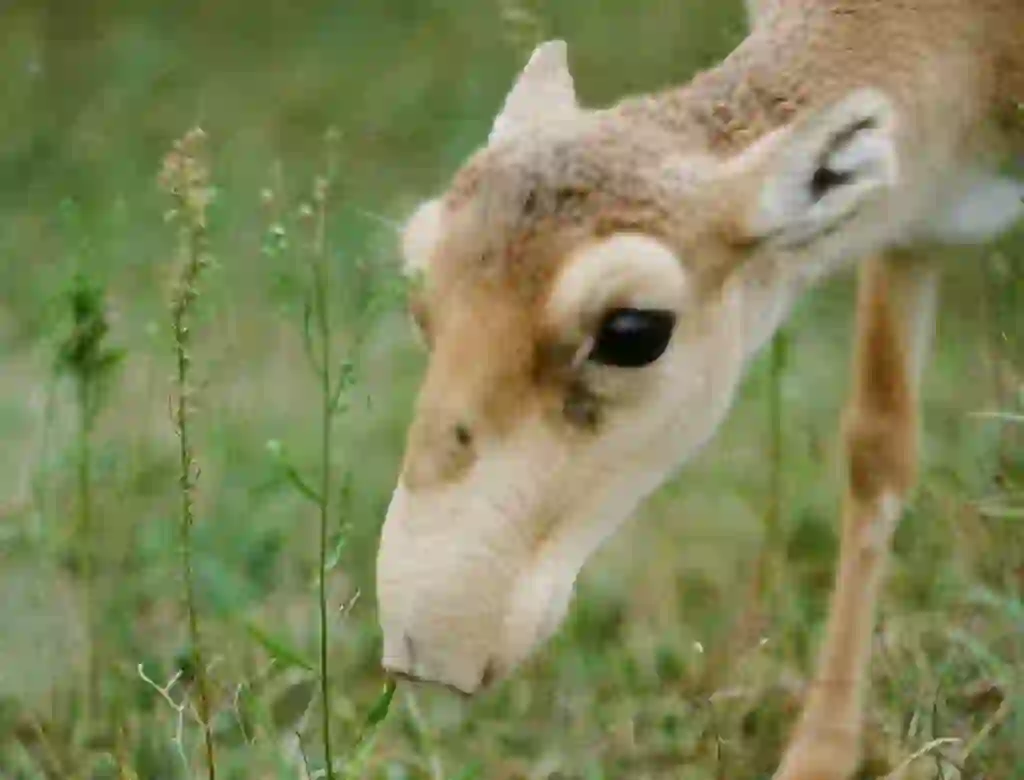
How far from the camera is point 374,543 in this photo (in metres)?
3.33

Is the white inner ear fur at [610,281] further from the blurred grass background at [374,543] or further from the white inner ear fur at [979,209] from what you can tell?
the white inner ear fur at [979,209]

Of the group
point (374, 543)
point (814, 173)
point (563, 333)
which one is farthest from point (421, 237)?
point (374, 543)

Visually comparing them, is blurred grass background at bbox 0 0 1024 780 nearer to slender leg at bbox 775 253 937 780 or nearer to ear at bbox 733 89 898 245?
slender leg at bbox 775 253 937 780

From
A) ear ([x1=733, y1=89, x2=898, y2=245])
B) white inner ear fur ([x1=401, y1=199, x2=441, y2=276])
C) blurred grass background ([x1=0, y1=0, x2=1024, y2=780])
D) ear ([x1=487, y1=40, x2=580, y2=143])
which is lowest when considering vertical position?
blurred grass background ([x1=0, y1=0, x2=1024, y2=780])

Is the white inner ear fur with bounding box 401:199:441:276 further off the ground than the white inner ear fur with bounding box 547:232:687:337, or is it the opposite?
the white inner ear fur with bounding box 401:199:441:276

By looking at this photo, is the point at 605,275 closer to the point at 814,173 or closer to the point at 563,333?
the point at 563,333

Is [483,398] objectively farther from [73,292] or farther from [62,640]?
[62,640]

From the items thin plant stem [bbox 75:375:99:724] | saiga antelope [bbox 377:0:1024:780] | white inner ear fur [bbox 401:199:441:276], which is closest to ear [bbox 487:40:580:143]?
saiga antelope [bbox 377:0:1024:780]

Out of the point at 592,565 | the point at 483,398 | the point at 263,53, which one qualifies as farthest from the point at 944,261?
the point at 263,53

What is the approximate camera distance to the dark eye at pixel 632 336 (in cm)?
184

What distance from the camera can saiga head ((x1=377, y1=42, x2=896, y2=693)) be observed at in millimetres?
1803

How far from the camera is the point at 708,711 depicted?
2.63m

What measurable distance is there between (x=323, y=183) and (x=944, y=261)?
4.11ft

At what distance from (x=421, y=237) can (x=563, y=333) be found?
0.71 feet
